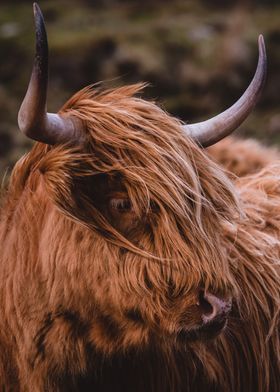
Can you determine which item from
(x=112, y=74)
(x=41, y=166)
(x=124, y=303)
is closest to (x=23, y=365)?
(x=124, y=303)

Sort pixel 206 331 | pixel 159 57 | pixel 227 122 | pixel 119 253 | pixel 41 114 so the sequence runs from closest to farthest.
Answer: pixel 41 114
pixel 206 331
pixel 119 253
pixel 227 122
pixel 159 57

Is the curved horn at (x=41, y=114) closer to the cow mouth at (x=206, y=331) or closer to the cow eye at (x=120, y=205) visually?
the cow eye at (x=120, y=205)

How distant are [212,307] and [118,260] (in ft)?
1.29

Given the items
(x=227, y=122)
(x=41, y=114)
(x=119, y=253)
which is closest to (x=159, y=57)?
(x=227, y=122)

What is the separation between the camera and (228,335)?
12.6 feet

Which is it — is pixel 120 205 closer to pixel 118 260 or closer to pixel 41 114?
pixel 118 260

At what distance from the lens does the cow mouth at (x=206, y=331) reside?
3.26 meters

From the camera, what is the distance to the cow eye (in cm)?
344

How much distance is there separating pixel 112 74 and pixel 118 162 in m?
11.5

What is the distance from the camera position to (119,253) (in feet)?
11.3

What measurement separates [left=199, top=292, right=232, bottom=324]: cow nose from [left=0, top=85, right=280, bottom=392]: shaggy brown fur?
4cm

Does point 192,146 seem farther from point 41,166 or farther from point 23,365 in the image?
point 23,365

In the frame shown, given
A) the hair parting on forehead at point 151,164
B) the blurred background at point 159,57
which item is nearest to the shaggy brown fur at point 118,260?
the hair parting on forehead at point 151,164

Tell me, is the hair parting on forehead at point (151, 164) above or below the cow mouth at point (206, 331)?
above
